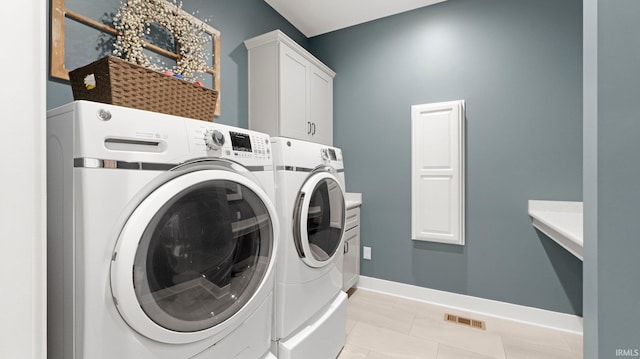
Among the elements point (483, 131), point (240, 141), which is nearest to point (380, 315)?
point (483, 131)

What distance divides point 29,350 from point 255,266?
0.59 m

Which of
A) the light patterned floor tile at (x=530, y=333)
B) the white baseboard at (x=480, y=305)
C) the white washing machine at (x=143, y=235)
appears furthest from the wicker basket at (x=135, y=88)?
the light patterned floor tile at (x=530, y=333)

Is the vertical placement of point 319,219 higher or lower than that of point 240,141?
lower

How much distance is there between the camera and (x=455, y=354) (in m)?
1.66

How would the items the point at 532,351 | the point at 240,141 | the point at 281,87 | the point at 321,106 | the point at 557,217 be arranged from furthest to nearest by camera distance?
the point at 321,106
the point at 281,87
the point at 557,217
the point at 532,351
the point at 240,141

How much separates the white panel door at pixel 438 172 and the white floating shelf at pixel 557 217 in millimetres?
490

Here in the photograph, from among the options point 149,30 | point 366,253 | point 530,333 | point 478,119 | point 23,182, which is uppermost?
point 149,30

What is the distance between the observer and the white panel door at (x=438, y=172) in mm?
2184

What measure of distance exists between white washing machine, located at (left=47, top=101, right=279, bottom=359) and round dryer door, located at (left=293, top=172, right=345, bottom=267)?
0.37 metres

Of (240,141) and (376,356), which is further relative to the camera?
(376,356)

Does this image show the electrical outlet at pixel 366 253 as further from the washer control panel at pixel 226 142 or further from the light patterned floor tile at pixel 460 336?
the washer control panel at pixel 226 142

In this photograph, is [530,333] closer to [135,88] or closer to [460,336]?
[460,336]

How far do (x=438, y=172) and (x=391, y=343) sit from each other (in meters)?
1.35

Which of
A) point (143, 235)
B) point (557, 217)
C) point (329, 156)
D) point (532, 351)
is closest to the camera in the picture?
point (143, 235)
